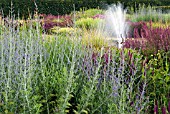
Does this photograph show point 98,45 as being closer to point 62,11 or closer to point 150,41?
point 150,41

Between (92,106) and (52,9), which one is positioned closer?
(92,106)

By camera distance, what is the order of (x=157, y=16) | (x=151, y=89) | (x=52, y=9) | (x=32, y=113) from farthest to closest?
(x=52, y=9), (x=157, y=16), (x=151, y=89), (x=32, y=113)

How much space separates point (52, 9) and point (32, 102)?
18218 millimetres

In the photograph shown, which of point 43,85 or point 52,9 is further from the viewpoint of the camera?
point 52,9

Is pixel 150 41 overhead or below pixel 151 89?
overhead

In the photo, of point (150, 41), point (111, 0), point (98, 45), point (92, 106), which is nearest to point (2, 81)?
point (92, 106)

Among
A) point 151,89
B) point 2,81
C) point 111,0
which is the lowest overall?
point 151,89

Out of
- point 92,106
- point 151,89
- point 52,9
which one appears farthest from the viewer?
point 52,9

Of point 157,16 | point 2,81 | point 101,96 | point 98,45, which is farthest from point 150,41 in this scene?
point 157,16

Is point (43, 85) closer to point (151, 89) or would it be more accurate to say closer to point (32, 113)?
point (32, 113)

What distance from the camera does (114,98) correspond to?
3623 millimetres

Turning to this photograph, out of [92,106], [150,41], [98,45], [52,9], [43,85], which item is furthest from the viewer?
[52,9]

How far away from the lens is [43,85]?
3750mm

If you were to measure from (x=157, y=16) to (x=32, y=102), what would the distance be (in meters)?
12.2
